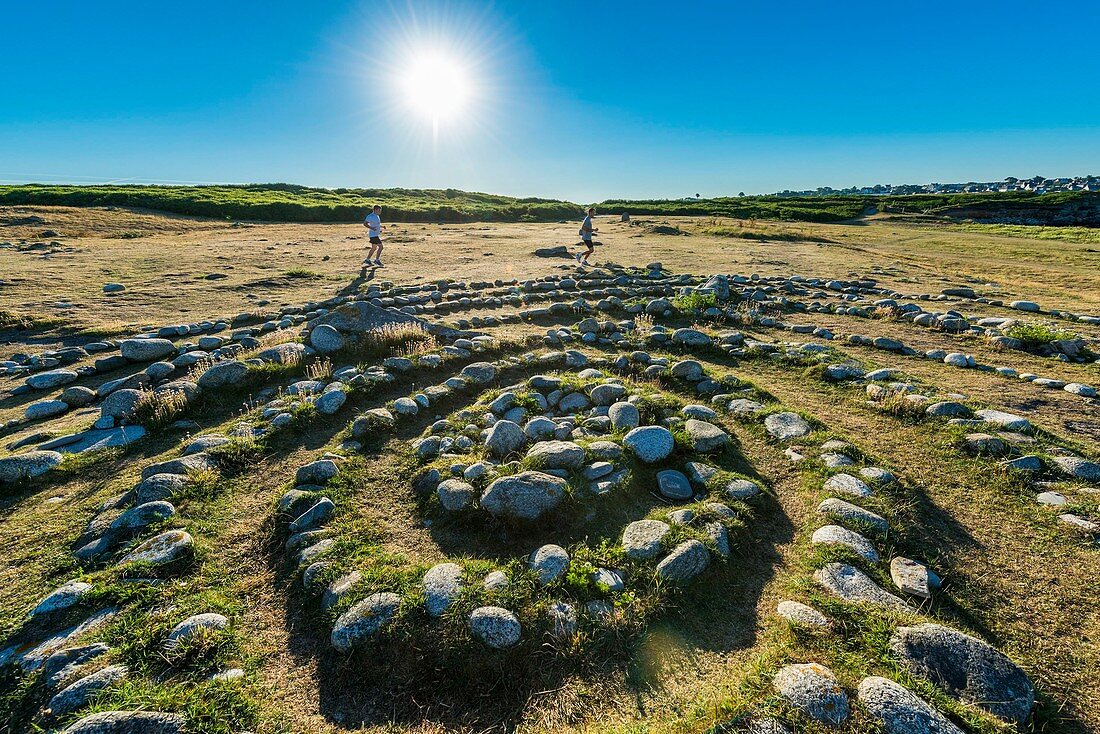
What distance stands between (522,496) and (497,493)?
29 cm

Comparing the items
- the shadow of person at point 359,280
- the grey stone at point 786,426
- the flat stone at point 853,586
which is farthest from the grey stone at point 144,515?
the shadow of person at point 359,280

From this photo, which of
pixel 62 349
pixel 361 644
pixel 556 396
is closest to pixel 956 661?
pixel 361 644

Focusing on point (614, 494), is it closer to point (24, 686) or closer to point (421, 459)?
point (421, 459)

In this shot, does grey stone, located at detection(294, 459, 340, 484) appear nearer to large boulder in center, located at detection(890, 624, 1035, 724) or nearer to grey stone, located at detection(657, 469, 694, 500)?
grey stone, located at detection(657, 469, 694, 500)

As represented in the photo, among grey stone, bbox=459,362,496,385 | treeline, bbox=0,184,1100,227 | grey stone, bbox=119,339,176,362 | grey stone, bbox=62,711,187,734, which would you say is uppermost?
treeline, bbox=0,184,1100,227

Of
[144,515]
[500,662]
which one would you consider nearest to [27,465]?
[144,515]

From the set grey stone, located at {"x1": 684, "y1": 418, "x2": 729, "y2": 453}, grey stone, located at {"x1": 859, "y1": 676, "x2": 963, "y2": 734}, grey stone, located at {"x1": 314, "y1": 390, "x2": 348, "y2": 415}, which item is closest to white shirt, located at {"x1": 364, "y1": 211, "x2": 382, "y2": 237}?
grey stone, located at {"x1": 314, "y1": 390, "x2": 348, "y2": 415}

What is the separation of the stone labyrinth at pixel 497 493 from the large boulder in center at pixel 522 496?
0.08 feet

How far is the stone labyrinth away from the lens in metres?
3.56

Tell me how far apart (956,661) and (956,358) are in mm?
8915

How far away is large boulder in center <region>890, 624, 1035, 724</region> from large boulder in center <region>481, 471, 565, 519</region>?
10.4ft

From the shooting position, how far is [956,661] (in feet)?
11.2

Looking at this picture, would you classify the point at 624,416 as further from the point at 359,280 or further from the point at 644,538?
the point at 359,280

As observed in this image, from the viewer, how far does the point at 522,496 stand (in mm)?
5305
